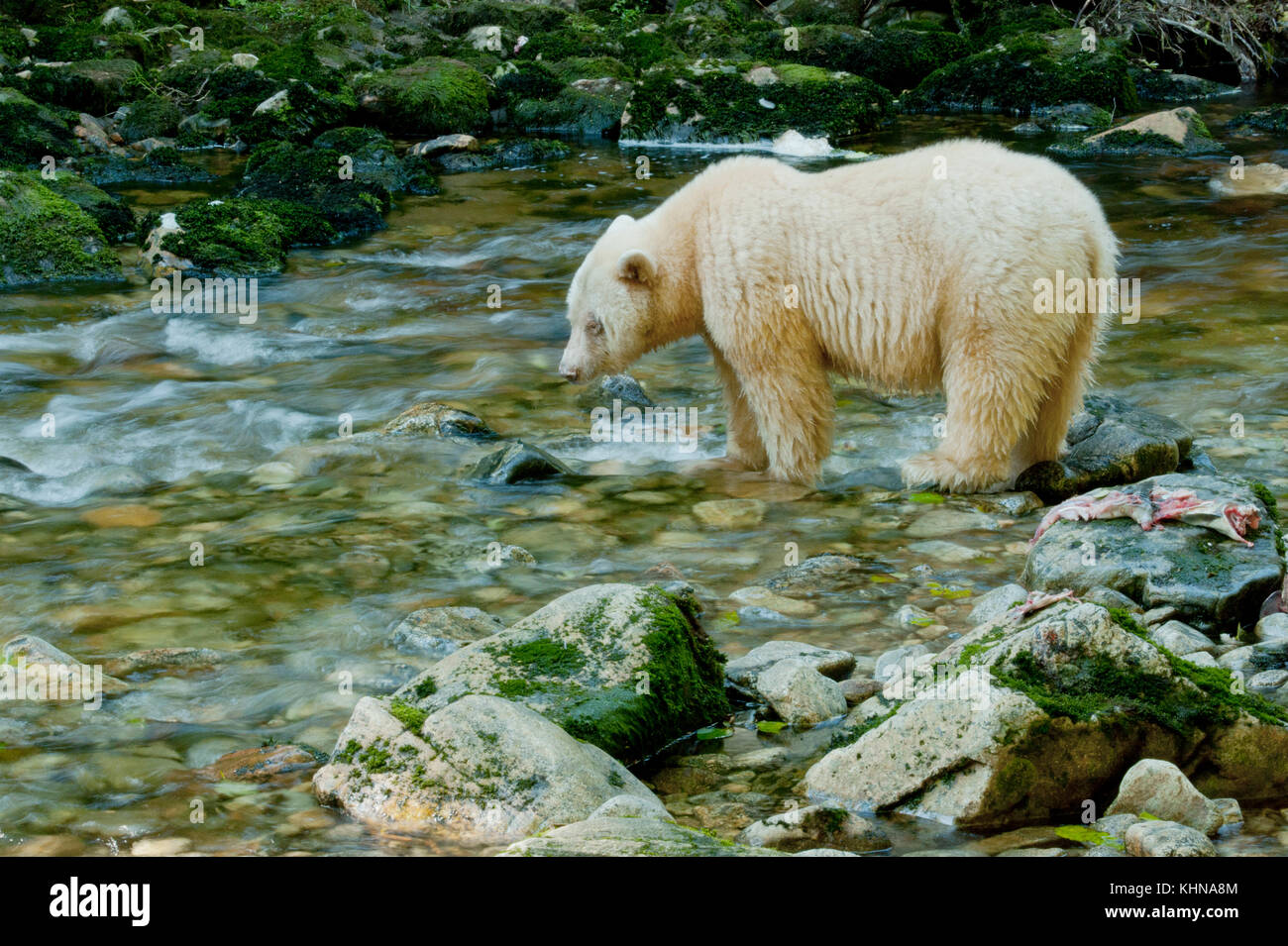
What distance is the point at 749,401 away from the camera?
7.50 meters

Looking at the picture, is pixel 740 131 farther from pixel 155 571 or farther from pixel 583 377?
pixel 155 571

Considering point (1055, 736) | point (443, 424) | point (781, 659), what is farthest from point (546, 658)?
point (443, 424)

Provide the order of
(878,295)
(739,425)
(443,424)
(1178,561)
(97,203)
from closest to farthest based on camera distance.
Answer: (1178,561), (878,295), (739,425), (443,424), (97,203)

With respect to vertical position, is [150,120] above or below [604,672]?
above

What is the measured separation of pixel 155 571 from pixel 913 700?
165 inches

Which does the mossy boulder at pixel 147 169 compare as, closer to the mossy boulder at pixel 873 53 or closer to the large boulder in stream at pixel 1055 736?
the mossy boulder at pixel 873 53

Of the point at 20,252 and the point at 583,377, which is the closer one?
the point at 583,377

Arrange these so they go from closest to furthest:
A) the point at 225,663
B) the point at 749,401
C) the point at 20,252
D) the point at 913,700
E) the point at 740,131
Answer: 1. the point at 913,700
2. the point at 225,663
3. the point at 749,401
4. the point at 20,252
5. the point at 740,131

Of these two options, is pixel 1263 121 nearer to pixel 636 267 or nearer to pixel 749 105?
pixel 749 105

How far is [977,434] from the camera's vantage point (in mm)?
6895

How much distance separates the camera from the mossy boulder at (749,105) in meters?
19.2

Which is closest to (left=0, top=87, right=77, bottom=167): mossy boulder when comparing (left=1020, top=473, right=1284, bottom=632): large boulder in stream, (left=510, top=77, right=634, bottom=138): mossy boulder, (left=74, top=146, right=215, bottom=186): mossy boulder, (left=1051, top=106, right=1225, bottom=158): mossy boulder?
(left=74, top=146, right=215, bottom=186): mossy boulder

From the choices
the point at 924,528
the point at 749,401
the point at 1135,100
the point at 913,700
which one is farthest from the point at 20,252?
the point at 1135,100

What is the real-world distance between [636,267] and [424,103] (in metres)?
14.1
